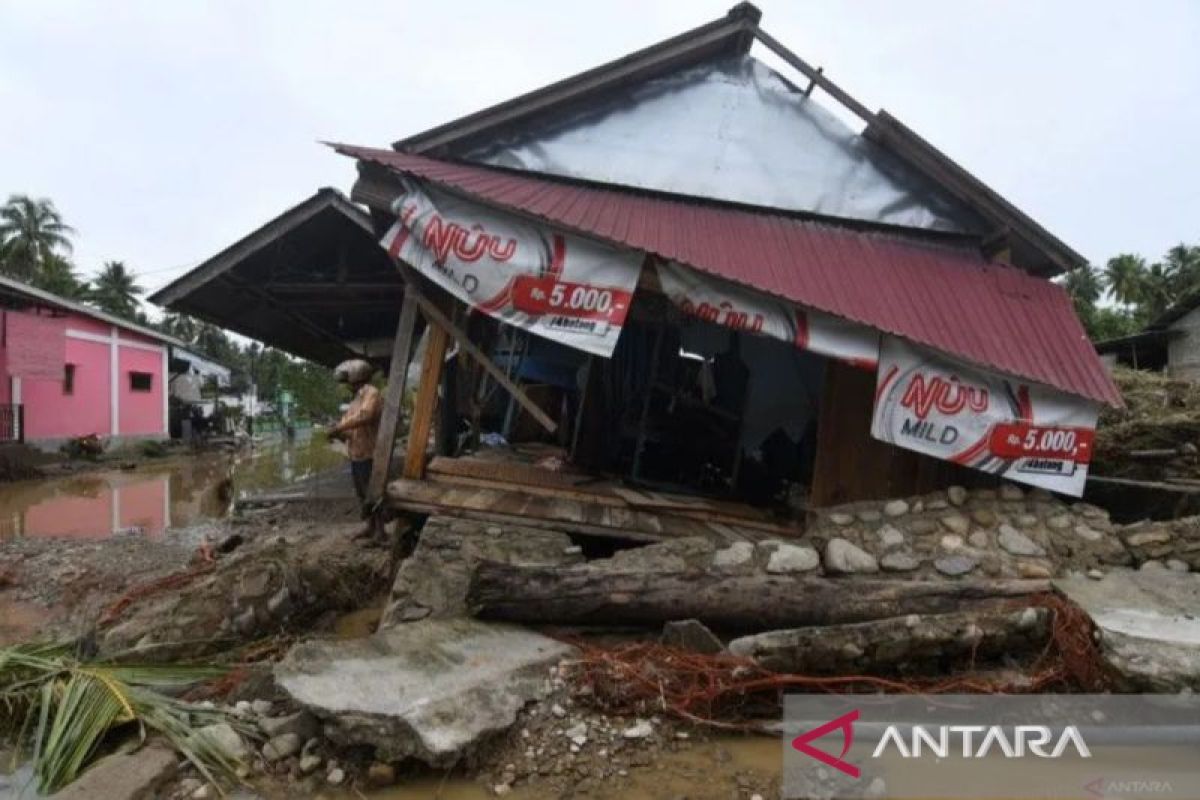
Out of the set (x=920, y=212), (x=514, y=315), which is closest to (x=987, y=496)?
(x=920, y=212)

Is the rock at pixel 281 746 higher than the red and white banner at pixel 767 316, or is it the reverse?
the red and white banner at pixel 767 316

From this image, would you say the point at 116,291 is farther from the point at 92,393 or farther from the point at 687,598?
the point at 687,598

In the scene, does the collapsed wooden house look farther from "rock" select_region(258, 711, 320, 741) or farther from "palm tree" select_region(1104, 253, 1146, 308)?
"palm tree" select_region(1104, 253, 1146, 308)

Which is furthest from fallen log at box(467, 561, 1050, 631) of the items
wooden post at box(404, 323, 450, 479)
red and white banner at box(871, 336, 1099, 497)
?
wooden post at box(404, 323, 450, 479)

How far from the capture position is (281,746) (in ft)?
10.3

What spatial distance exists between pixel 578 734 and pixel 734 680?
90 cm

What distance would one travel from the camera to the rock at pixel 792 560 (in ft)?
15.7

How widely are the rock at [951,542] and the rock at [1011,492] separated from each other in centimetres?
64

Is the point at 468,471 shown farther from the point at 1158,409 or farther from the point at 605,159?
the point at 1158,409

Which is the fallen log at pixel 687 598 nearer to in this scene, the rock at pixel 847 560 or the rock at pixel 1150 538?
the rock at pixel 847 560

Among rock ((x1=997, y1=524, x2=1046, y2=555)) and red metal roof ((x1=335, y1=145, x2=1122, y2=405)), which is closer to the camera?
rock ((x1=997, y1=524, x2=1046, y2=555))

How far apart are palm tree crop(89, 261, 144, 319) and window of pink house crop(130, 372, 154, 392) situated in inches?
719

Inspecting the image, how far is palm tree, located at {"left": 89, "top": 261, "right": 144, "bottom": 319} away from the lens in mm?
40391

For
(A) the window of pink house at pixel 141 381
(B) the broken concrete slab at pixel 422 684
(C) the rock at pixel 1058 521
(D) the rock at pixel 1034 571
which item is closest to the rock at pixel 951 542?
(D) the rock at pixel 1034 571
